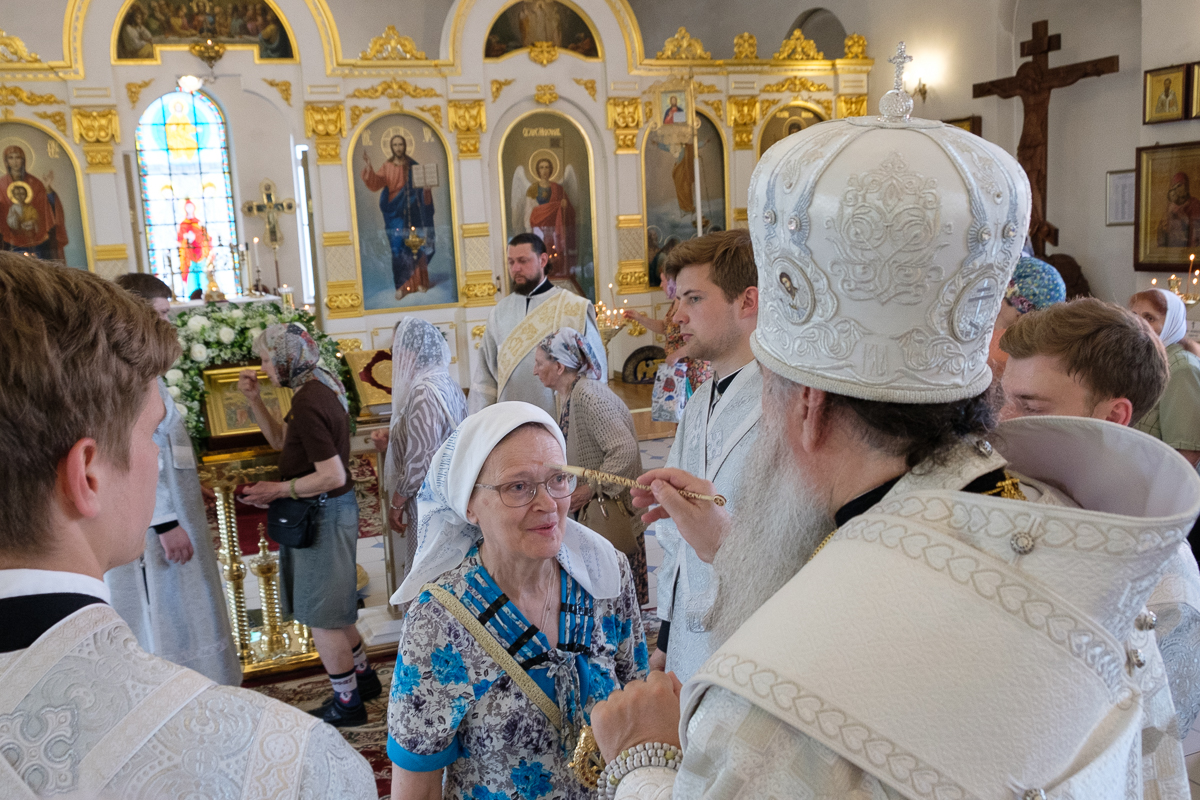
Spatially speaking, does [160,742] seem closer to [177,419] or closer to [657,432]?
[177,419]

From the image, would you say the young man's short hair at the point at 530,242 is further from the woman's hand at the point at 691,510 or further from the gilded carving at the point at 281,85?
the gilded carving at the point at 281,85

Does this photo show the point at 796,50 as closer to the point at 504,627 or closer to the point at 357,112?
the point at 357,112

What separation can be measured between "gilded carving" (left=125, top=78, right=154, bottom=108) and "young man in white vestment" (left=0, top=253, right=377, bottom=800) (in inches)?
491

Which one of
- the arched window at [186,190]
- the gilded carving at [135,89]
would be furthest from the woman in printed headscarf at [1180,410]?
the arched window at [186,190]

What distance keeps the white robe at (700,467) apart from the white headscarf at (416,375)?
165 centimetres

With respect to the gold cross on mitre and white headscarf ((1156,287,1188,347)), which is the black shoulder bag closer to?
white headscarf ((1156,287,1188,347))

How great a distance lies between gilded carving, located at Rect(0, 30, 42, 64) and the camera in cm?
1112

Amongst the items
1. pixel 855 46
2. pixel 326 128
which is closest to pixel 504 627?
pixel 326 128

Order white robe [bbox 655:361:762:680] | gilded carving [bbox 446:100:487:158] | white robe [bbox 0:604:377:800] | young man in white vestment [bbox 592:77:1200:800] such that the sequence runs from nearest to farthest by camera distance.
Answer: white robe [bbox 0:604:377:800] < young man in white vestment [bbox 592:77:1200:800] < white robe [bbox 655:361:762:680] < gilded carving [bbox 446:100:487:158]

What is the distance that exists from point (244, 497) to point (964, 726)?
3.47 m

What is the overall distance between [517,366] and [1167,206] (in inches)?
321

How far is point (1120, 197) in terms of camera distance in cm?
1081

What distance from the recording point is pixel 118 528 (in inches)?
41.2

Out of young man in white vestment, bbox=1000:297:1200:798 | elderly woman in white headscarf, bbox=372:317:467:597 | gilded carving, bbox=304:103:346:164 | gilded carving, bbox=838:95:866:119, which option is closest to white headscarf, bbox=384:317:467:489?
elderly woman in white headscarf, bbox=372:317:467:597
